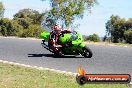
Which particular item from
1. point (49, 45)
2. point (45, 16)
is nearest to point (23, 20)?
point (45, 16)

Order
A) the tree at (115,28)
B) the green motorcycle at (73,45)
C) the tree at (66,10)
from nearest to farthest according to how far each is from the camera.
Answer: the green motorcycle at (73,45)
the tree at (66,10)
the tree at (115,28)

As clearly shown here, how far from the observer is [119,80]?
7266 millimetres

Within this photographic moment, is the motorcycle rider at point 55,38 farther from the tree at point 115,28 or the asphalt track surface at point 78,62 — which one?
the tree at point 115,28

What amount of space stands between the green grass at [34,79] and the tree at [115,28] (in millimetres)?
50799

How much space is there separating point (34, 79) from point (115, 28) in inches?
2279

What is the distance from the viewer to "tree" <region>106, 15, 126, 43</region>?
64.2 meters

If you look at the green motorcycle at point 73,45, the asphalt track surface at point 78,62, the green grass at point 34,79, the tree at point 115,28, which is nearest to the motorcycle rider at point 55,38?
the green motorcycle at point 73,45

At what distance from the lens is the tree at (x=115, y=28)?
2527 inches

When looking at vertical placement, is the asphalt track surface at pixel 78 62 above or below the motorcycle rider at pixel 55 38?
below

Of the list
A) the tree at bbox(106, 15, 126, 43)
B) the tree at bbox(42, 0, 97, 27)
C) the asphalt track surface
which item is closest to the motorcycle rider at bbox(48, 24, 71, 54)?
the asphalt track surface

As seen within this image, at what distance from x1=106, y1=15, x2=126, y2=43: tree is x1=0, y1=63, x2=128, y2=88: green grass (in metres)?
50.8

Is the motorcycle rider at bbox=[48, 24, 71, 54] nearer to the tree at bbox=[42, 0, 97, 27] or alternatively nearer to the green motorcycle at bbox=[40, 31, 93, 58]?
the green motorcycle at bbox=[40, 31, 93, 58]

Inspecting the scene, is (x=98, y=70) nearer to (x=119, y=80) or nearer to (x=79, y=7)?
(x=119, y=80)

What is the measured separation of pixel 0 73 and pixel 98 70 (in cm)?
333
